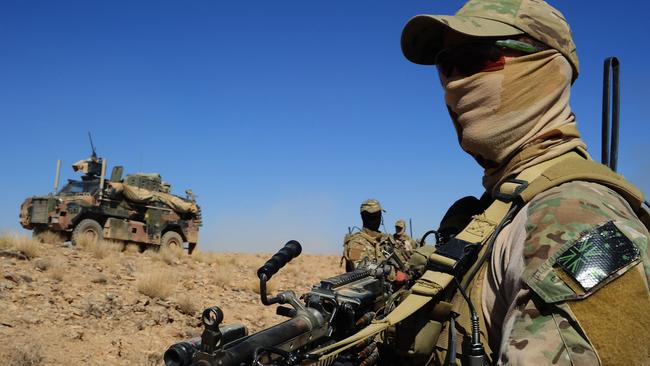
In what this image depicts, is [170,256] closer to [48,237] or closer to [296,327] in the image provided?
[48,237]

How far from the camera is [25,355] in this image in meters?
6.26

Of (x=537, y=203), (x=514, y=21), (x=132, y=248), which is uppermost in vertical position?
(x=514, y=21)

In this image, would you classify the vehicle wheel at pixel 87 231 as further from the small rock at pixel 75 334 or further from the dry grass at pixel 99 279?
the small rock at pixel 75 334

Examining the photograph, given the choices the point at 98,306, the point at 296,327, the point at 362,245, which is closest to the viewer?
the point at 296,327

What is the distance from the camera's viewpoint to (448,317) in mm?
1507

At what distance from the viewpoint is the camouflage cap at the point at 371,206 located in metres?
8.90

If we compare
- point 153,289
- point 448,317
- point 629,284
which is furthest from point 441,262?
point 153,289

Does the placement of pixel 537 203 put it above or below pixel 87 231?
above

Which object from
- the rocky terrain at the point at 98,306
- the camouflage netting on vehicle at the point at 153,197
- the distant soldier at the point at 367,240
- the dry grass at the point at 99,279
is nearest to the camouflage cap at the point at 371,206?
the distant soldier at the point at 367,240

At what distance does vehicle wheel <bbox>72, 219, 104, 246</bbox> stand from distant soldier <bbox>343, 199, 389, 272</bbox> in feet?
36.8

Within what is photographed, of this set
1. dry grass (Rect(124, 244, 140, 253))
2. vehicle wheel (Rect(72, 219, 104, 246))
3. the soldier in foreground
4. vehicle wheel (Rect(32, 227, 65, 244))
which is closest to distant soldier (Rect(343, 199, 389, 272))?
the soldier in foreground

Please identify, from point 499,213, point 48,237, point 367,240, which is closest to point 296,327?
point 499,213

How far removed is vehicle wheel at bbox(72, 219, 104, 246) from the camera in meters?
16.9

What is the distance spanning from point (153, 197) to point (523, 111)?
67.9 ft
